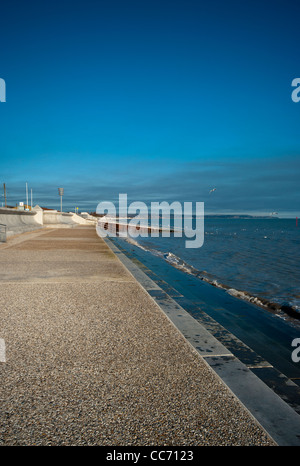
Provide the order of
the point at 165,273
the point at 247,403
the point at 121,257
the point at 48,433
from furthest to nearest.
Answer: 1. the point at 121,257
2. the point at 165,273
3. the point at 247,403
4. the point at 48,433

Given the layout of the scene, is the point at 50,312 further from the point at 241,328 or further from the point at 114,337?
the point at 241,328

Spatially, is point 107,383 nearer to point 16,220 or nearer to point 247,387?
point 247,387

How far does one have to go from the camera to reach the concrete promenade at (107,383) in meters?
2.08

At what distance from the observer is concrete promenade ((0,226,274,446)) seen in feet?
6.83

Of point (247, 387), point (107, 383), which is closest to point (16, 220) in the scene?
point (107, 383)

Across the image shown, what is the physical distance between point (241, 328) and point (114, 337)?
8.25ft

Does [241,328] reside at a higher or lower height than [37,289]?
lower

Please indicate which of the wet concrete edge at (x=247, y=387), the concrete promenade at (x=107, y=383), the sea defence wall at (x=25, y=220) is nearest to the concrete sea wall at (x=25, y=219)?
the sea defence wall at (x=25, y=220)

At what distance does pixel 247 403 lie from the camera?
2.43m

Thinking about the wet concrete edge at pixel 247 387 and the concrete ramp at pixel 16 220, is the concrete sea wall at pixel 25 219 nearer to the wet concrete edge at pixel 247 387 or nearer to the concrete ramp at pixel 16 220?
the concrete ramp at pixel 16 220

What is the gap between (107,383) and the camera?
2684mm

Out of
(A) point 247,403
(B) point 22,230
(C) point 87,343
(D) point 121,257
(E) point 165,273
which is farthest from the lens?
(B) point 22,230

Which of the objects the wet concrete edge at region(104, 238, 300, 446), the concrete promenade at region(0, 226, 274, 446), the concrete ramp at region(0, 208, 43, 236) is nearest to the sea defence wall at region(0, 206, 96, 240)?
the concrete ramp at region(0, 208, 43, 236)
